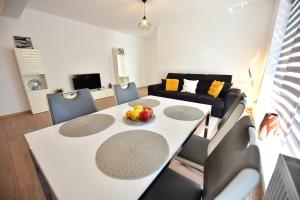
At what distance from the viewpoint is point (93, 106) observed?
4.83 feet

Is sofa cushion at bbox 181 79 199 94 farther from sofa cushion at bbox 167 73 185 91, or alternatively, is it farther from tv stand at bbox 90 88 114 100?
tv stand at bbox 90 88 114 100

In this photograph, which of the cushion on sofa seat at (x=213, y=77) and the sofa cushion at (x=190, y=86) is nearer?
the cushion on sofa seat at (x=213, y=77)

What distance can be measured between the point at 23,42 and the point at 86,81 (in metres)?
1.59

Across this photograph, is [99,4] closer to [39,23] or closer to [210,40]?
[39,23]

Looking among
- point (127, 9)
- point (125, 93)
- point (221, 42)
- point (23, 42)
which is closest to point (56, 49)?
point (23, 42)

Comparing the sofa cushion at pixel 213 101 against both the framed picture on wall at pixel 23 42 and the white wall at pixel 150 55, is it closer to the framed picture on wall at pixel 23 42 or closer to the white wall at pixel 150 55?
the white wall at pixel 150 55

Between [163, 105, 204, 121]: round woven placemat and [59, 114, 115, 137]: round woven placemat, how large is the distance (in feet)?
1.75

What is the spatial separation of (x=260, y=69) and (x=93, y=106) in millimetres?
3663

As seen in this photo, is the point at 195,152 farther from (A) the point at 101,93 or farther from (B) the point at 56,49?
(B) the point at 56,49

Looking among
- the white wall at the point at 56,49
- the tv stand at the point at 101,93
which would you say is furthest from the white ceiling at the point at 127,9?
the tv stand at the point at 101,93

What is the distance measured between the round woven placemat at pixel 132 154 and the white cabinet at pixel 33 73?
120 inches

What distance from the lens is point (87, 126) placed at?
0.99 meters

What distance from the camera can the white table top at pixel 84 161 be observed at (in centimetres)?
49

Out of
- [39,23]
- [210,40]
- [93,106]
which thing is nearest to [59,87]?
[39,23]
